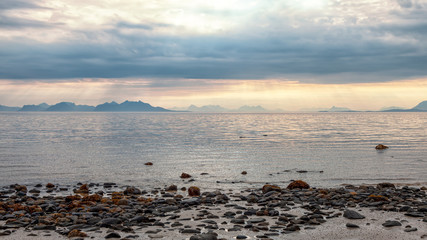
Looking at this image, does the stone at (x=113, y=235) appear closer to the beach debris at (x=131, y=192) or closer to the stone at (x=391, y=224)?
the beach debris at (x=131, y=192)

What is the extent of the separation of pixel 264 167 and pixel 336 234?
61.5ft

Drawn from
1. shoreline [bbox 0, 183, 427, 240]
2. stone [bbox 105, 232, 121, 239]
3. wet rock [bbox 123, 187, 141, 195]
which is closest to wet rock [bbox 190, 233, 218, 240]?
shoreline [bbox 0, 183, 427, 240]

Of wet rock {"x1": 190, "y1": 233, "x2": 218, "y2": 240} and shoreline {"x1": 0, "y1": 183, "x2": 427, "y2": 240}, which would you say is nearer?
wet rock {"x1": 190, "y1": 233, "x2": 218, "y2": 240}

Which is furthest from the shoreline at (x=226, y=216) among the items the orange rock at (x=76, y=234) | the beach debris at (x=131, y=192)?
the beach debris at (x=131, y=192)

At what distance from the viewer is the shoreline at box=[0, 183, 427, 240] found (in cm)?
1266

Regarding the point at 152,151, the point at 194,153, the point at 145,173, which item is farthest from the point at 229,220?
the point at 152,151

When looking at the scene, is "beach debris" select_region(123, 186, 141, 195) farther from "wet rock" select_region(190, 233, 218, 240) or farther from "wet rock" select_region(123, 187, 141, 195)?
"wet rock" select_region(190, 233, 218, 240)

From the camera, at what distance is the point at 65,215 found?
49.6 ft

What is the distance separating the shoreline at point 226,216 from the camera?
1266 cm

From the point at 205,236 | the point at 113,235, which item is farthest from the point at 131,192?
the point at 205,236

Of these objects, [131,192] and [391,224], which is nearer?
[391,224]

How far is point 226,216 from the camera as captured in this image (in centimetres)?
1494

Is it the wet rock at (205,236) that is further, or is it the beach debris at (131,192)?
the beach debris at (131,192)

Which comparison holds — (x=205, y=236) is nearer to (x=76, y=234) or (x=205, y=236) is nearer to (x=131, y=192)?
(x=76, y=234)
